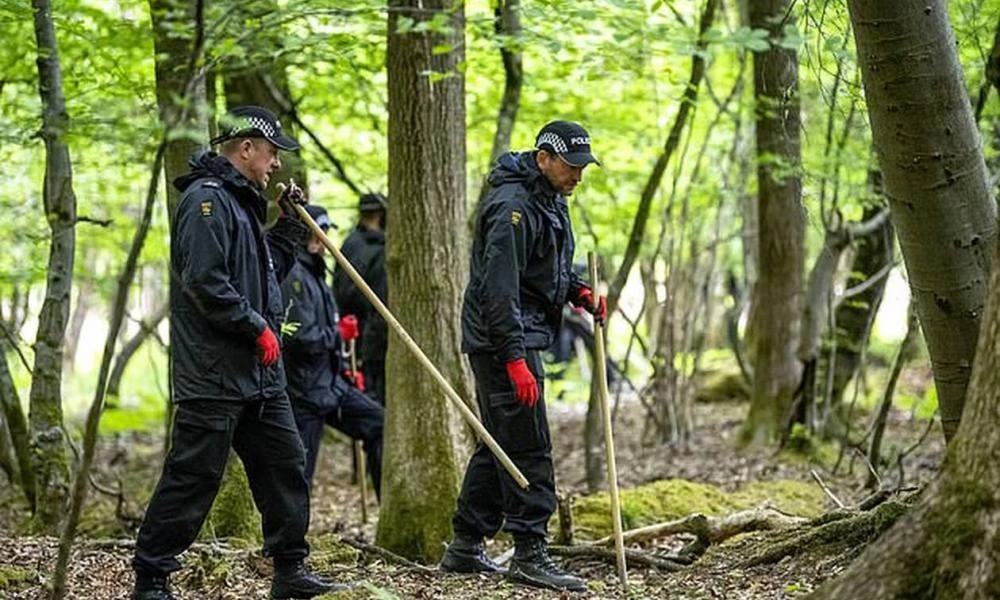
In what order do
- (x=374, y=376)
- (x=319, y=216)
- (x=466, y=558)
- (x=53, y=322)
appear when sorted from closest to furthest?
(x=466, y=558) → (x=53, y=322) → (x=319, y=216) → (x=374, y=376)

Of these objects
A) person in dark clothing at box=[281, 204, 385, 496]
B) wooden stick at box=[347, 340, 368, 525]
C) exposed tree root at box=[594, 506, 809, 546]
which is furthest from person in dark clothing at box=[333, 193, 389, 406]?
exposed tree root at box=[594, 506, 809, 546]

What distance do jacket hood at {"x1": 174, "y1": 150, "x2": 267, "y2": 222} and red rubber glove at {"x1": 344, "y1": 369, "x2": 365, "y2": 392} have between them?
3.72m

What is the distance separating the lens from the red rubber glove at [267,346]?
5.30 meters

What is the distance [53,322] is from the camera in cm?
734

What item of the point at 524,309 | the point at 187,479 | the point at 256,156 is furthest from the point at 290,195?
the point at 187,479

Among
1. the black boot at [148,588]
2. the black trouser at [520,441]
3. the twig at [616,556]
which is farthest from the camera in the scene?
the twig at [616,556]

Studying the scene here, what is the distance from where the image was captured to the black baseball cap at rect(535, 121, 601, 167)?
19.9 ft

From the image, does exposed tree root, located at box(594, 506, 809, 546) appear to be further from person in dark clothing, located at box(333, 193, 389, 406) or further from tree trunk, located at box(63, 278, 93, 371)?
tree trunk, located at box(63, 278, 93, 371)

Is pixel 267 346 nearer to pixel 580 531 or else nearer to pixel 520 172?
pixel 520 172

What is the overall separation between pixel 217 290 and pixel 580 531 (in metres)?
3.39

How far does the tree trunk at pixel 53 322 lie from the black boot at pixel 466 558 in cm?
265

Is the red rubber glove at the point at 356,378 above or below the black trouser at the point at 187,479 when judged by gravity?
above

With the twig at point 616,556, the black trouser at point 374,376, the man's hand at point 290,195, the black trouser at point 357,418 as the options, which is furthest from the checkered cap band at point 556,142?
the black trouser at point 374,376

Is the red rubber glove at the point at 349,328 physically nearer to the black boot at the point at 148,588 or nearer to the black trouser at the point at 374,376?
the black trouser at the point at 374,376
